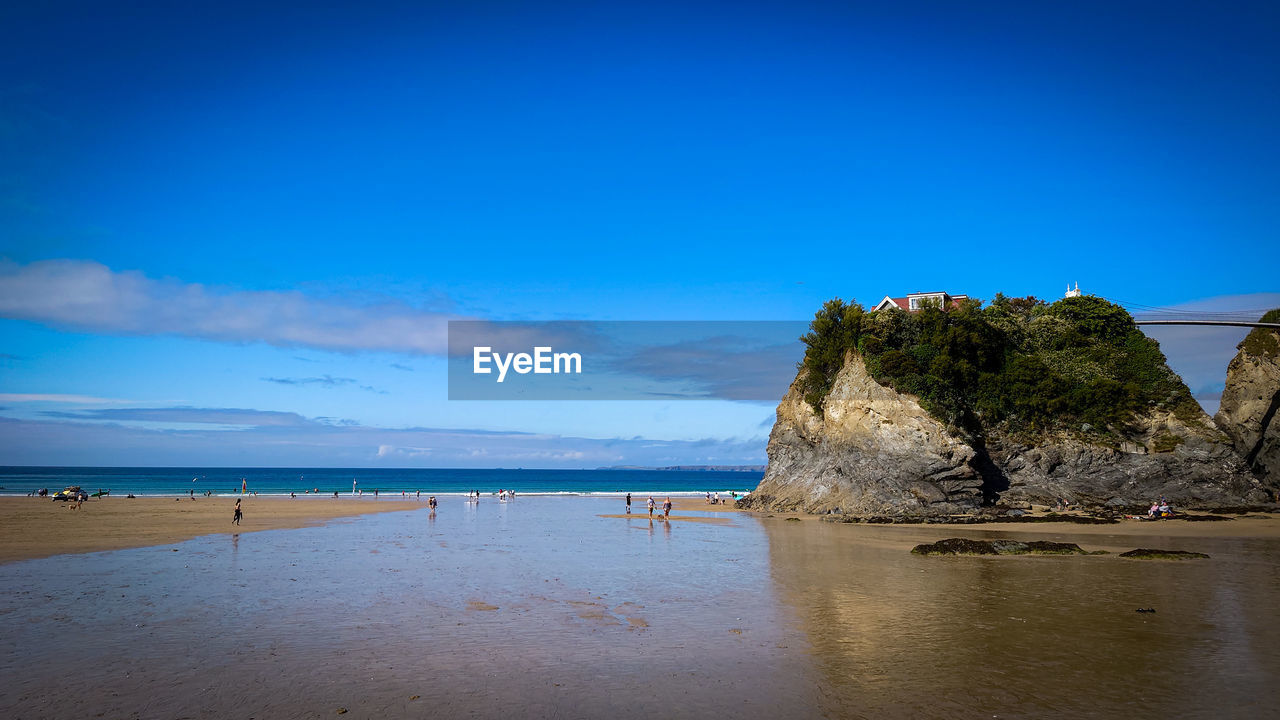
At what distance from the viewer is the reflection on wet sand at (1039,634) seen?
10.5 meters

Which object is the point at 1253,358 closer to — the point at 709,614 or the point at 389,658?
the point at 709,614

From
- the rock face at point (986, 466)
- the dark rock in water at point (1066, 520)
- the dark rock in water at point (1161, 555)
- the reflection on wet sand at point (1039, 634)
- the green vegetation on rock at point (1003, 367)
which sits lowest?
the dark rock in water at point (1066, 520)

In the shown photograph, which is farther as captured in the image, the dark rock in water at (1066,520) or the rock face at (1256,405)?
the rock face at (1256,405)

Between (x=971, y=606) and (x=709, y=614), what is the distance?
689cm

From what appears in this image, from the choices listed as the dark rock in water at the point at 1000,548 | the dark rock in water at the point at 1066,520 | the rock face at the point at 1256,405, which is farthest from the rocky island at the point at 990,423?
the dark rock in water at the point at 1000,548

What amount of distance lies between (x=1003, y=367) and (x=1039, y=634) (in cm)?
4751

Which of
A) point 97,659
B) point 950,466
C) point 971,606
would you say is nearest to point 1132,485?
point 950,466

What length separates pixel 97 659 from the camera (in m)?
12.6

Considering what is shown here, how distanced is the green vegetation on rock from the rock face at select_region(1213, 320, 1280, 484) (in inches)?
191

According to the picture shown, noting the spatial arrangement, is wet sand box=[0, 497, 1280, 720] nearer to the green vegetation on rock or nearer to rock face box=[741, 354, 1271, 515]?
rock face box=[741, 354, 1271, 515]

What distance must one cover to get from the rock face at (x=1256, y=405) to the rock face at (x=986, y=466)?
5220mm

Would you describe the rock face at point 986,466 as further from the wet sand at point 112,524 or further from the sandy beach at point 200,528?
the wet sand at point 112,524

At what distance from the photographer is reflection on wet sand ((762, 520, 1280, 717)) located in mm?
10492

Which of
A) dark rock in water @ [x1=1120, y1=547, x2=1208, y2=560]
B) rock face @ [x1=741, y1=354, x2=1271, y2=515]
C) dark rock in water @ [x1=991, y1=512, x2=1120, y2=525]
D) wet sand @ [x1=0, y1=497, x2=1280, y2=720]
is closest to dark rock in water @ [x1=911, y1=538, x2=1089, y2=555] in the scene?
wet sand @ [x1=0, y1=497, x2=1280, y2=720]
